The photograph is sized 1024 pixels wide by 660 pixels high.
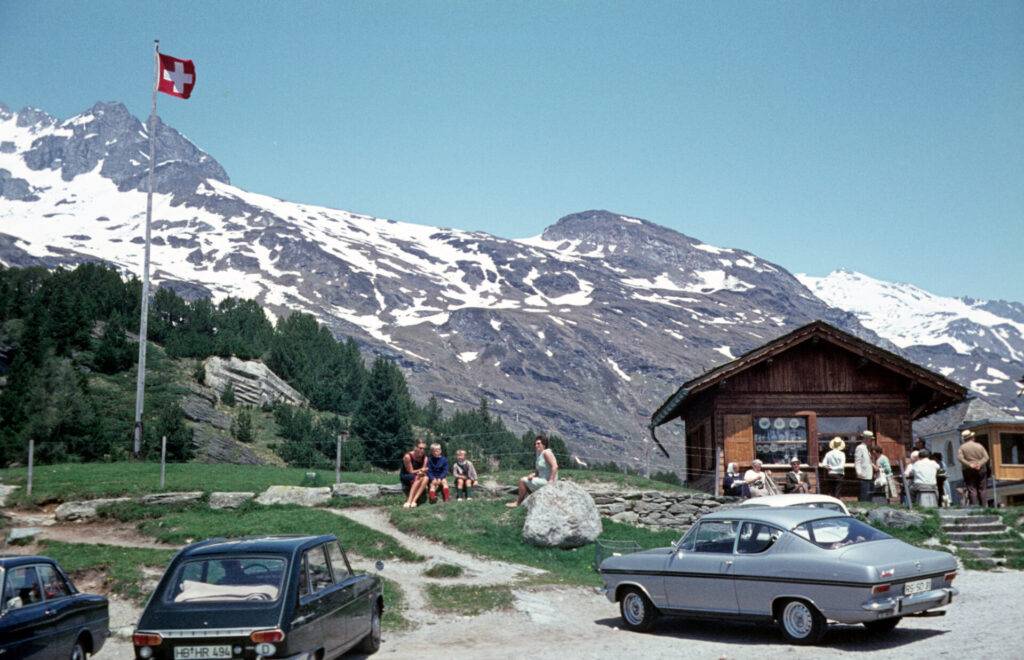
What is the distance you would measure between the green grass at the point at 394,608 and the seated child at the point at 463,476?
7789mm

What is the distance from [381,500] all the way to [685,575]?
1312 cm

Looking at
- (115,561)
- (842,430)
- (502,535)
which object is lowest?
(115,561)

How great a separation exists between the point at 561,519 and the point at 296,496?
27.4 ft

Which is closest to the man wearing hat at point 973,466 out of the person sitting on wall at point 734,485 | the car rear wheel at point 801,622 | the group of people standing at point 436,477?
the person sitting on wall at point 734,485

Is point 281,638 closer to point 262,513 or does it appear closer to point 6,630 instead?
point 6,630

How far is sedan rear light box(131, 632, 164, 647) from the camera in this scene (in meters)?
10.4

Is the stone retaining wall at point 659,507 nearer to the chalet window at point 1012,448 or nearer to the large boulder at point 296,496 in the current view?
the large boulder at point 296,496

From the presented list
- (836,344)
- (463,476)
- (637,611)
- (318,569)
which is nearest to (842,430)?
(836,344)

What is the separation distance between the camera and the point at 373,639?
1346 centimetres

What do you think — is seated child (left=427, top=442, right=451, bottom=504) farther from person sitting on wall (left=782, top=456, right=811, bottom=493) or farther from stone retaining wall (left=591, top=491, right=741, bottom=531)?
person sitting on wall (left=782, top=456, right=811, bottom=493)

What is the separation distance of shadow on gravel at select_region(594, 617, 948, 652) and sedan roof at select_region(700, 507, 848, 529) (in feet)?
5.17

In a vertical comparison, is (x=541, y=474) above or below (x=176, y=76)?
below

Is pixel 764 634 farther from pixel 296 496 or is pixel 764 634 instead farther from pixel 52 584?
pixel 296 496

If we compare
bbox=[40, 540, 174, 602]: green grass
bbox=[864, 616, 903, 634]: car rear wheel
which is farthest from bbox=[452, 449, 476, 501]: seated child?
bbox=[864, 616, 903, 634]: car rear wheel
